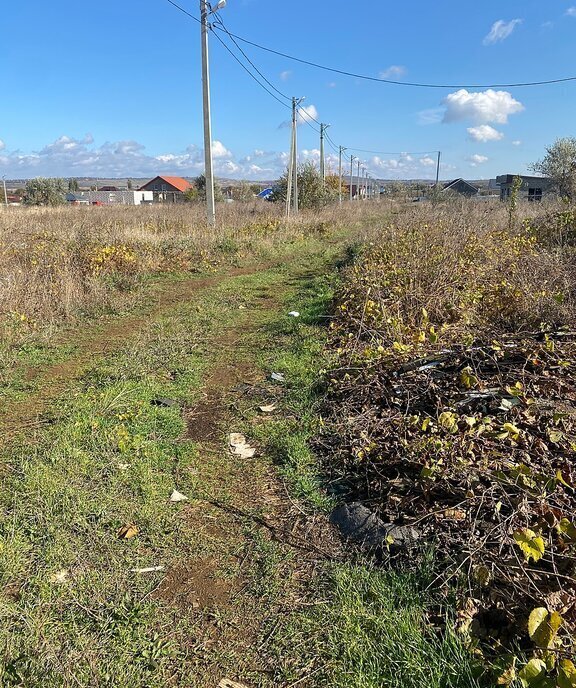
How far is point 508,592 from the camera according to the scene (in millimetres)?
1986

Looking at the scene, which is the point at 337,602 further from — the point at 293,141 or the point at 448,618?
the point at 293,141

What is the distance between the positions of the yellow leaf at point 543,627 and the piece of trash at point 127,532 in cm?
198

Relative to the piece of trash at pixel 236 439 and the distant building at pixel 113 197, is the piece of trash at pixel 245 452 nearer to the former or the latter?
the piece of trash at pixel 236 439

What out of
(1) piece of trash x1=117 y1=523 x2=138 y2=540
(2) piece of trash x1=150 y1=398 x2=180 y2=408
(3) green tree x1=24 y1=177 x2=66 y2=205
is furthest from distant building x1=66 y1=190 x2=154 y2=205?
(1) piece of trash x1=117 y1=523 x2=138 y2=540

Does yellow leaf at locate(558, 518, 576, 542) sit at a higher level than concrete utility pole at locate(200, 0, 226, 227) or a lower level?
lower

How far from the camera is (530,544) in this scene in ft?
6.10

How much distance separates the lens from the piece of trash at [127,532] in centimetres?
261

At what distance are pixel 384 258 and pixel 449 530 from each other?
19.9 ft

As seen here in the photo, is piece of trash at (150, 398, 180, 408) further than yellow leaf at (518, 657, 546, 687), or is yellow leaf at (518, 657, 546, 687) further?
piece of trash at (150, 398, 180, 408)

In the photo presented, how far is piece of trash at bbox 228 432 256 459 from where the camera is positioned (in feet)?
11.6

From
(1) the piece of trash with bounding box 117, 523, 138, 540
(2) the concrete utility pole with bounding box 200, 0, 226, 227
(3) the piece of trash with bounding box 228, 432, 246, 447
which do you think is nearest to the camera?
(1) the piece of trash with bounding box 117, 523, 138, 540

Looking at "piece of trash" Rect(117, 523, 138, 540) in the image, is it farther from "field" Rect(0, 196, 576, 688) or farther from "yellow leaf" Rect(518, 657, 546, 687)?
"yellow leaf" Rect(518, 657, 546, 687)

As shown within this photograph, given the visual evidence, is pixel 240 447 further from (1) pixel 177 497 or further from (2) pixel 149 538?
(2) pixel 149 538

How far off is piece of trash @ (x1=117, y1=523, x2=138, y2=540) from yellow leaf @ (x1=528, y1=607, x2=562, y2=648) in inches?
78.1
